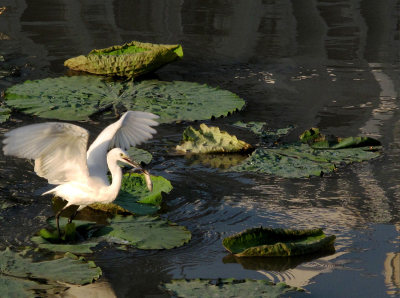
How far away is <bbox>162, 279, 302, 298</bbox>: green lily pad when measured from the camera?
3602 mm

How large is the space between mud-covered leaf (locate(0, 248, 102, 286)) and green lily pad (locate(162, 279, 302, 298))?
378 millimetres

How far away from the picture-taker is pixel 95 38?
8414 millimetres

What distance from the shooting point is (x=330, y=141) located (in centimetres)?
555

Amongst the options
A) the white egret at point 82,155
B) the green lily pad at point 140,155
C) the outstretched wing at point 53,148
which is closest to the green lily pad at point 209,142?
the green lily pad at point 140,155

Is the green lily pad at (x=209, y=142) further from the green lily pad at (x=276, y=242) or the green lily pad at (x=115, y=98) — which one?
the green lily pad at (x=276, y=242)

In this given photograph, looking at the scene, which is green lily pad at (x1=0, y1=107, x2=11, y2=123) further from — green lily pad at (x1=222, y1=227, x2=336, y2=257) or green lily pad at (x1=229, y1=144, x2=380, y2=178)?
green lily pad at (x1=222, y1=227, x2=336, y2=257)

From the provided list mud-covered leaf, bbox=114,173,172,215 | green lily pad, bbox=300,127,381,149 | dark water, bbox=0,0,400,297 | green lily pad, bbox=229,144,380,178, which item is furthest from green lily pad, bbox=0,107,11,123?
green lily pad, bbox=300,127,381,149

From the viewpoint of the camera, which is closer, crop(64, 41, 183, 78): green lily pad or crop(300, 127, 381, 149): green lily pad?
crop(300, 127, 381, 149): green lily pad

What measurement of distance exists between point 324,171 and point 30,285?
2.25 m

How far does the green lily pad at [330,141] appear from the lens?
18.2 feet

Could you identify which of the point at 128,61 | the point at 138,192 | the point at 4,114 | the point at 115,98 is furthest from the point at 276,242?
the point at 128,61

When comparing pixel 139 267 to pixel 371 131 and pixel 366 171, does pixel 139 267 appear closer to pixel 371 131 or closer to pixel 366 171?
pixel 366 171

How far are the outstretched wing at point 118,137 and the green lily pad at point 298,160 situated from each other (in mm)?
1047

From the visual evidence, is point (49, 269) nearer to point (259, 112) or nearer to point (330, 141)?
point (330, 141)
